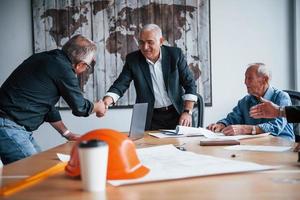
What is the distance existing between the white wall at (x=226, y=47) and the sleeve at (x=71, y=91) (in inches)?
61.1

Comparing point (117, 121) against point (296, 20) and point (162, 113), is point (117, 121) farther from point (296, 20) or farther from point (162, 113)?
point (296, 20)

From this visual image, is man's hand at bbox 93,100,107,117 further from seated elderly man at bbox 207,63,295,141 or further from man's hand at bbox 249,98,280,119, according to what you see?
man's hand at bbox 249,98,280,119

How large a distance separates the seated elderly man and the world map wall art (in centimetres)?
138

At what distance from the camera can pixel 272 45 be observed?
159 inches

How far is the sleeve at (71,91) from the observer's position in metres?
2.28

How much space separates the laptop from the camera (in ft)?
6.65

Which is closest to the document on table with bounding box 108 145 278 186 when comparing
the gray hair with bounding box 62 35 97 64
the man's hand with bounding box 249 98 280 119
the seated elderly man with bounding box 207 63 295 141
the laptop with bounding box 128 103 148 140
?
the laptop with bounding box 128 103 148 140

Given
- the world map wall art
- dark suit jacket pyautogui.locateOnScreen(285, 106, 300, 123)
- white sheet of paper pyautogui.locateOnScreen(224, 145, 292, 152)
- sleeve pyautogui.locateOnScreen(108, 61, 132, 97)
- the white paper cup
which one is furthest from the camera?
the world map wall art

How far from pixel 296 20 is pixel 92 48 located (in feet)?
8.01

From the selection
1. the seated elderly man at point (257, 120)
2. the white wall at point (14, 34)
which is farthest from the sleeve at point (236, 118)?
the white wall at point (14, 34)

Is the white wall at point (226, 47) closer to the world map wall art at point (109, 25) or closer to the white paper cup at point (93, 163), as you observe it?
the world map wall art at point (109, 25)

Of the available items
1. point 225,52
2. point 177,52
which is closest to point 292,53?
point 225,52

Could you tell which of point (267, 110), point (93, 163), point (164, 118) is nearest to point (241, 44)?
point (164, 118)

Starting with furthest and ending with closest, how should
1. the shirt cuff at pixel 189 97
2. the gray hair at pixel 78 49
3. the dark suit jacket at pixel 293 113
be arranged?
1. the shirt cuff at pixel 189 97
2. the gray hair at pixel 78 49
3. the dark suit jacket at pixel 293 113
